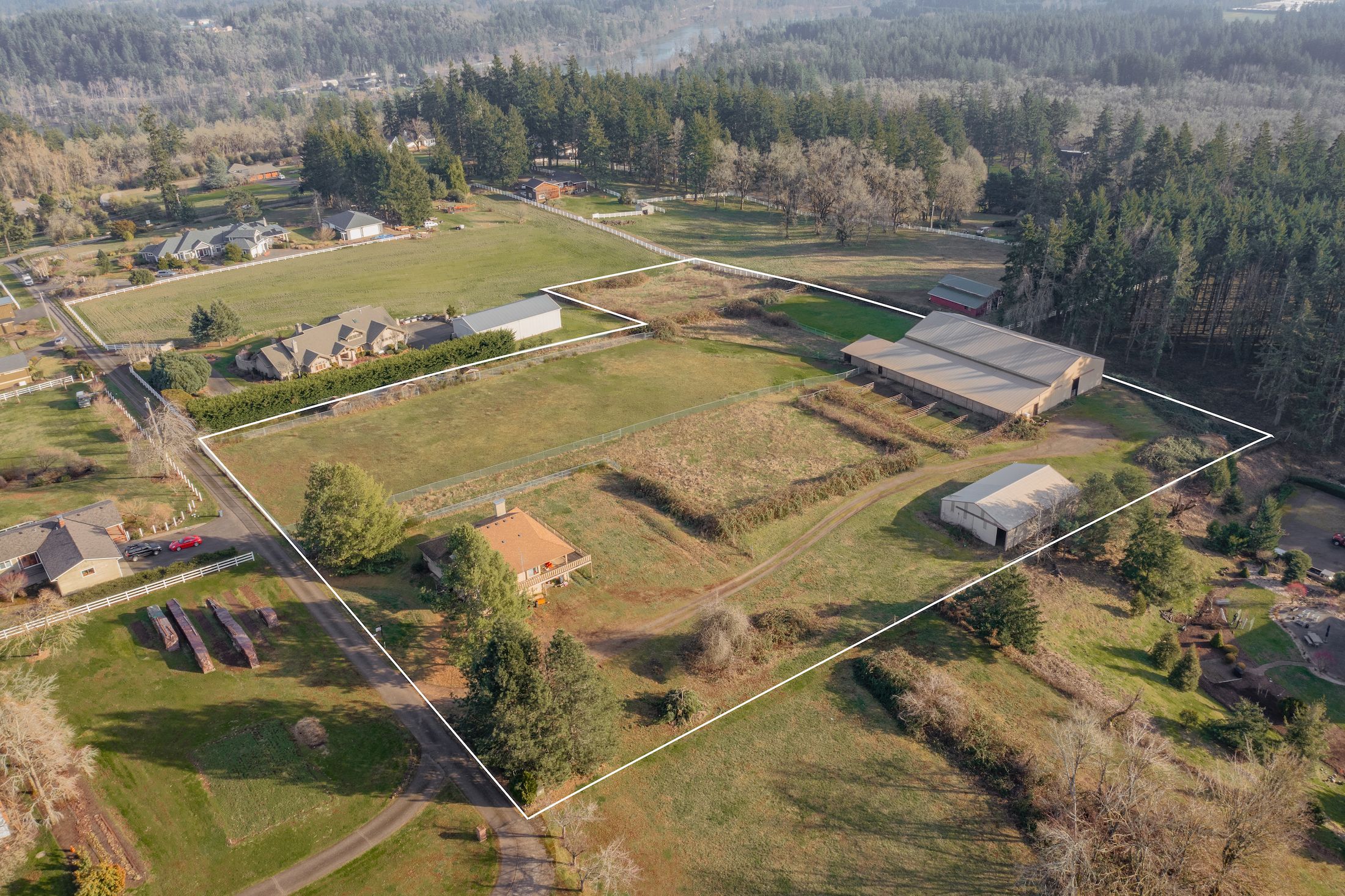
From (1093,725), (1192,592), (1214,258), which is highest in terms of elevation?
(1214,258)

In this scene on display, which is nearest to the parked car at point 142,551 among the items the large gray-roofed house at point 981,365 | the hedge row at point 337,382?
the hedge row at point 337,382

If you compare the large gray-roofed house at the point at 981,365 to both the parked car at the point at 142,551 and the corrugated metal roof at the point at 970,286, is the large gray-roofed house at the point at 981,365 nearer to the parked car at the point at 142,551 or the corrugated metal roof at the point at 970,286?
the corrugated metal roof at the point at 970,286

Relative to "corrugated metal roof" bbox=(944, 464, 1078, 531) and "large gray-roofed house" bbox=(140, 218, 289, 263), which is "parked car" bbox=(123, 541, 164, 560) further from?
"large gray-roofed house" bbox=(140, 218, 289, 263)

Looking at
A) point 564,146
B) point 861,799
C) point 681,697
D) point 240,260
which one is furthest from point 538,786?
point 564,146

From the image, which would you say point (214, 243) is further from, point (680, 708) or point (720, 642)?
point (680, 708)

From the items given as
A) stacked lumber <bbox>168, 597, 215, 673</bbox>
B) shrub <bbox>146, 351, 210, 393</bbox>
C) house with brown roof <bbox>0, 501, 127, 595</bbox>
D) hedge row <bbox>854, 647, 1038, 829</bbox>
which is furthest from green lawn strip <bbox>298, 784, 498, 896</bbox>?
shrub <bbox>146, 351, 210, 393</bbox>

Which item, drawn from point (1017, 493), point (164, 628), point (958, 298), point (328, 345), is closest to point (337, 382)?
point (328, 345)

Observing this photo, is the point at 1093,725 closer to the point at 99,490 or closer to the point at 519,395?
the point at 519,395
